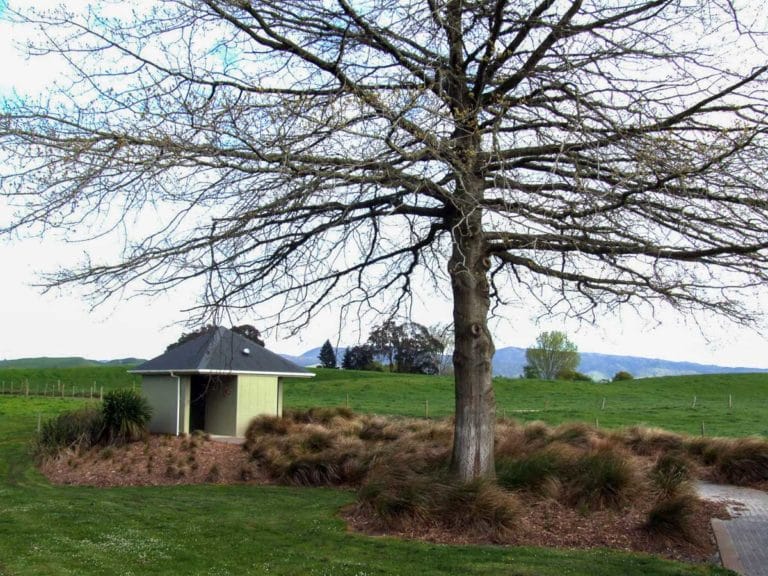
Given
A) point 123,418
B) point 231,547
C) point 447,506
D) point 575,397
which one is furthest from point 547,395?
point 231,547

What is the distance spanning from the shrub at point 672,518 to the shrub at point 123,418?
15.7 m

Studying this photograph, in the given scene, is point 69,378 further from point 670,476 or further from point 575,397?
point 670,476

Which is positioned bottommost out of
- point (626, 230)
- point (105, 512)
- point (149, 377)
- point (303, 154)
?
point (105, 512)

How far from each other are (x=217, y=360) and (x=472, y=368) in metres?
14.9

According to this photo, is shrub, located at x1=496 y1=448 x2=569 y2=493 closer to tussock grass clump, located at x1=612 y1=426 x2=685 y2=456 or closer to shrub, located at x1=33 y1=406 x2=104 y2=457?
tussock grass clump, located at x1=612 y1=426 x2=685 y2=456

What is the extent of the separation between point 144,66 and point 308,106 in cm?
200

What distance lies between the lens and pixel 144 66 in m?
9.16

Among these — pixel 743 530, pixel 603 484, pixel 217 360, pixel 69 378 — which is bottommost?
pixel 743 530

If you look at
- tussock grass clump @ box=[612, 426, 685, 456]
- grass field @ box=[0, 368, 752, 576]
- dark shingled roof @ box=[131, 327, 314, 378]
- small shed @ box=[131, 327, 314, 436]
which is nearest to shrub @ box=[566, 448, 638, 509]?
grass field @ box=[0, 368, 752, 576]

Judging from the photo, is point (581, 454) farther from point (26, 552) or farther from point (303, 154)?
point (26, 552)

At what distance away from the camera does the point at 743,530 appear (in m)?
9.91

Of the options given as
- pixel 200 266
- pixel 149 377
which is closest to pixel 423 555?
pixel 200 266

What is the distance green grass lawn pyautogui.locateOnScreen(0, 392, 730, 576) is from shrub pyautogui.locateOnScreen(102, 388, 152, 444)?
7.56 metres

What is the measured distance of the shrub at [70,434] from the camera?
20.7 m
